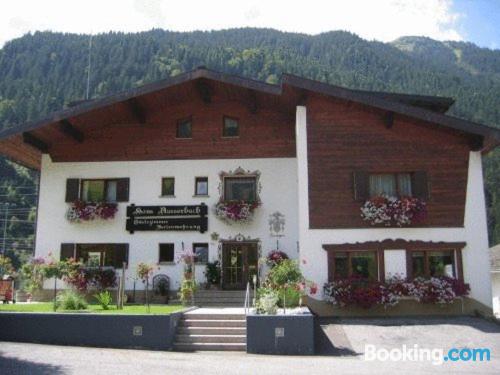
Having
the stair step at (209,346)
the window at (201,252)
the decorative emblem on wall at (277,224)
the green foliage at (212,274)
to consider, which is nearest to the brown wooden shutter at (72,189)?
the window at (201,252)

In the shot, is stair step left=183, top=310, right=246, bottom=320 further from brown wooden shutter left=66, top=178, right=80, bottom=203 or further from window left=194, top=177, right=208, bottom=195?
brown wooden shutter left=66, top=178, right=80, bottom=203

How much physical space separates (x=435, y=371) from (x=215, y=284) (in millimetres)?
9712

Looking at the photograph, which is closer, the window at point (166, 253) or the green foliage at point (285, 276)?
the green foliage at point (285, 276)

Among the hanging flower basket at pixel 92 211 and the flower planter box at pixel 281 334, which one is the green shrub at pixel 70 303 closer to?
the flower planter box at pixel 281 334

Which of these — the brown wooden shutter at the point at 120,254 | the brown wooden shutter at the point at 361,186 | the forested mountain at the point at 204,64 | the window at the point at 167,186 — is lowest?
the brown wooden shutter at the point at 120,254

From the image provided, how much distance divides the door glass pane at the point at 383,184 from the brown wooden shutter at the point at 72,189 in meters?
10.6

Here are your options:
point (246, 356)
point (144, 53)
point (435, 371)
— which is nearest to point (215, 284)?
point (246, 356)

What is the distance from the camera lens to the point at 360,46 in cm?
9944

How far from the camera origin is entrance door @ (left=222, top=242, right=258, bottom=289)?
1877cm

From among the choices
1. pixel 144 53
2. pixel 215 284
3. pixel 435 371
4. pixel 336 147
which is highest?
pixel 144 53

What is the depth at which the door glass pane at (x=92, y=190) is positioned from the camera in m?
19.7

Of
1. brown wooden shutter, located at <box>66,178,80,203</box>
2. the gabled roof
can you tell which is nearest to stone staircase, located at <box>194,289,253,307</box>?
brown wooden shutter, located at <box>66,178,80,203</box>

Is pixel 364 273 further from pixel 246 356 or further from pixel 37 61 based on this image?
pixel 37 61

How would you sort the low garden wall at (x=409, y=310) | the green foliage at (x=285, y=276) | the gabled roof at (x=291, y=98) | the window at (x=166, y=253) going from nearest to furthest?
the green foliage at (x=285, y=276) → the low garden wall at (x=409, y=310) → the gabled roof at (x=291, y=98) → the window at (x=166, y=253)
